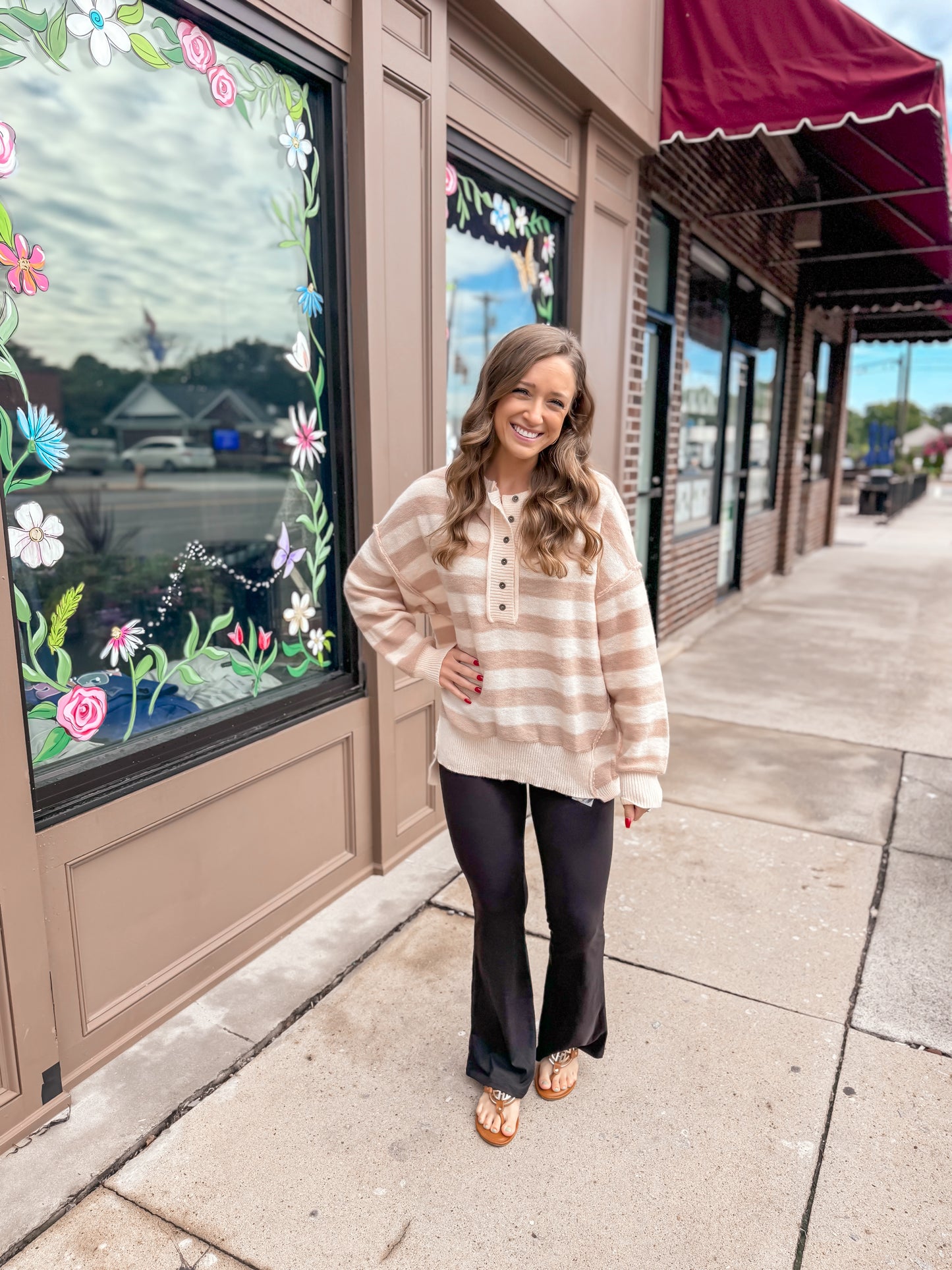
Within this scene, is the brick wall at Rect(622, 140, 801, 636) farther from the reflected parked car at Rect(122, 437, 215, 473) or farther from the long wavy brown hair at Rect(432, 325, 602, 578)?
the reflected parked car at Rect(122, 437, 215, 473)

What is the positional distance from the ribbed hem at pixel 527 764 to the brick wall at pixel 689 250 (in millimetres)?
3732

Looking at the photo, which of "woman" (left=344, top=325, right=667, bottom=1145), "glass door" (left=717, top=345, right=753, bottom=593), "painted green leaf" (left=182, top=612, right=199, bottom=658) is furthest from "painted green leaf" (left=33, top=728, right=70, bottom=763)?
"glass door" (left=717, top=345, right=753, bottom=593)

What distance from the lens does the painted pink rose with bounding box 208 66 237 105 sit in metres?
2.70

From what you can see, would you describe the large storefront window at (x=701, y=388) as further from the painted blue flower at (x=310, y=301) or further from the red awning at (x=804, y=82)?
the painted blue flower at (x=310, y=301)

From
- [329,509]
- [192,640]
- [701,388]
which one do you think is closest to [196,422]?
[701,388]

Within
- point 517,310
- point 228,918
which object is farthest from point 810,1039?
point 517,310

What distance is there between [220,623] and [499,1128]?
1.77 m

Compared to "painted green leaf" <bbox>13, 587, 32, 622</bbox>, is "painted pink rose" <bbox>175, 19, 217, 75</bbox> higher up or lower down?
higher up

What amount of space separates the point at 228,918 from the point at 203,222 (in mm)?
5481

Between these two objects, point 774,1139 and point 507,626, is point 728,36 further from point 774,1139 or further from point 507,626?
point 774,1139

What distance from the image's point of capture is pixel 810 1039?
104 inches

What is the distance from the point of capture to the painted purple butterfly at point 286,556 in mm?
3240

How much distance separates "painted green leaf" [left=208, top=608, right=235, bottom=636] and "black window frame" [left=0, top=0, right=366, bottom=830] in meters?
0.27

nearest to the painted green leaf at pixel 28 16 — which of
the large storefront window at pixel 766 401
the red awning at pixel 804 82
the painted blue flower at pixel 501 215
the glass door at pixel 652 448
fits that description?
the painted blue flower at pixel 501 215
